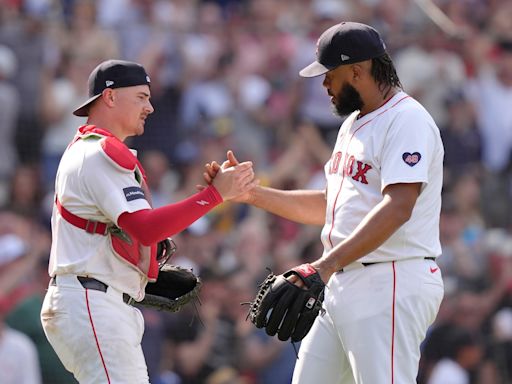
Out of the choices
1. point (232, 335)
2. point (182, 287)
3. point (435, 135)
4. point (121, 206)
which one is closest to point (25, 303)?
point (232, 335)

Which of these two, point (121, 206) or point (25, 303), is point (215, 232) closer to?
point (25, 303)

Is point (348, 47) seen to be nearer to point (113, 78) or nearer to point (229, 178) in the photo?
point (229, 178)

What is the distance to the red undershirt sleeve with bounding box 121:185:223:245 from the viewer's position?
5059 mm

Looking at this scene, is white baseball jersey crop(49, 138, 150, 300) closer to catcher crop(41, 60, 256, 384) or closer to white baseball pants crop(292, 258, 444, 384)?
catcher crop(41, 60, 256, 384)

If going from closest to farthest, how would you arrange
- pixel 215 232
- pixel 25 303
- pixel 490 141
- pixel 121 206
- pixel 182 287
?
1. pixel 121 206
2. pixel 182 287
3. pixel 25 303
4. pixel 215 232
5. pixel 490 141

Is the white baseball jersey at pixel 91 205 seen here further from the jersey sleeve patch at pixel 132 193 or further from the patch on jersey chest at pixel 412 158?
the patch on jersey chest at pixel 412 158

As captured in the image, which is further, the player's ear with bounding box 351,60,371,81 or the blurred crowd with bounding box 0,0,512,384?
the blurred crowd with bounding box 0,0,512,384

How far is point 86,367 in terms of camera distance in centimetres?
514

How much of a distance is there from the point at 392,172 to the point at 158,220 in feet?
3.61

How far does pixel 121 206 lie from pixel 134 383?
2.75ft

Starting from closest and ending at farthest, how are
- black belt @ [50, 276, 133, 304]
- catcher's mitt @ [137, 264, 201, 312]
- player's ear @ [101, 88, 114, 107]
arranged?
black belt @ [50, 276, 133, 304]
player's ear @ [101, 88, 114, 107]
catcher's mitt @ [137, 264, 201, 312]

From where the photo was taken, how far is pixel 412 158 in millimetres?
5004

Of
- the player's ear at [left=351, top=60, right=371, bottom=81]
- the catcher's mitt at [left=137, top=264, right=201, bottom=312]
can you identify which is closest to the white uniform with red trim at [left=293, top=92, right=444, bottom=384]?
the player's ear at [left=351, top=60, right=371, bottom=81]

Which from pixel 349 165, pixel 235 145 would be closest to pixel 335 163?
pixel 349 165
